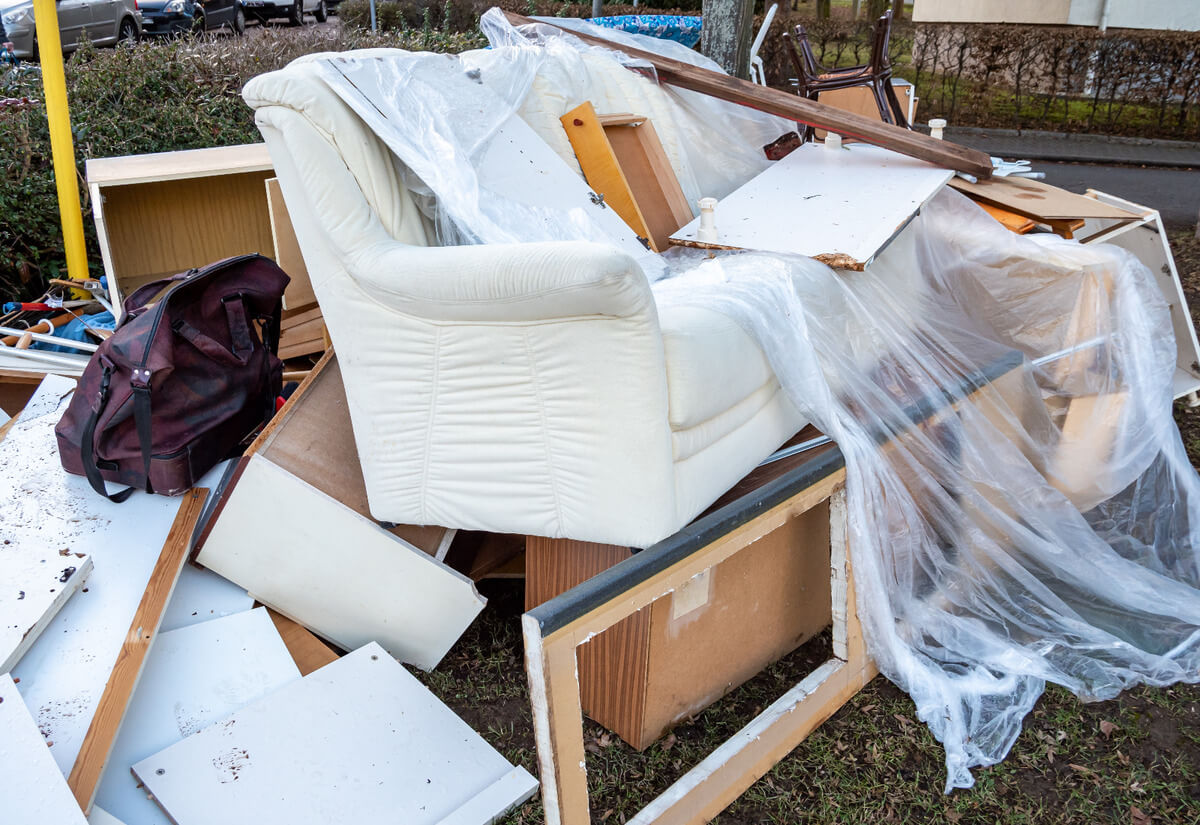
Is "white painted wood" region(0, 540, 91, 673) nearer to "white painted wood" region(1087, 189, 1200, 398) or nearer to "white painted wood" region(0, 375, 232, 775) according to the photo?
"white painted wood" region(0, 375, 232, 775)

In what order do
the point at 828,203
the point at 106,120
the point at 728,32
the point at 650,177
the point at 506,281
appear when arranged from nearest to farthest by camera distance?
1. the point at 506,281
2. the point at 828,203
3. the point at 650,177
4. the point at 106,120
5. the point at 728,32

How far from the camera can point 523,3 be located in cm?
927

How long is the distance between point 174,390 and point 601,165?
1.30m

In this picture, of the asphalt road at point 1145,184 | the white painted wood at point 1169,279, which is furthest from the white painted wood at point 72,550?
the asphalt road at point 1145,184

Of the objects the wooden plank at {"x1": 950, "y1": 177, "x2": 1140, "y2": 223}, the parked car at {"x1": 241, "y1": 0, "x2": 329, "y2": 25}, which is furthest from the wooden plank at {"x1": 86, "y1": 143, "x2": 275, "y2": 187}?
the parked car at {"x1": 241, "y1": 0, "x2": 329, "y2": 25}

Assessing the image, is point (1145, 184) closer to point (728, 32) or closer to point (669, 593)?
point (728, 32)

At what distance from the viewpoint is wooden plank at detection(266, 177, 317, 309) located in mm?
2621

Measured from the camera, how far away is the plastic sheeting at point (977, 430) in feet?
6.08

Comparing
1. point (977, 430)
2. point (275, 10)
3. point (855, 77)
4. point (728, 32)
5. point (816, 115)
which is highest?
point (275, 10)

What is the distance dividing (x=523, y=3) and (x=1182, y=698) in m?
8.98

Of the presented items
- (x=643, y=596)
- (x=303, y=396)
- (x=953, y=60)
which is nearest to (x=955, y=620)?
(x=643, y=596)

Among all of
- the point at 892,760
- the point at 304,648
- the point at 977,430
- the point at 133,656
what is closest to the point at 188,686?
the point at 133,656

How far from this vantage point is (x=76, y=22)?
28.6 ft

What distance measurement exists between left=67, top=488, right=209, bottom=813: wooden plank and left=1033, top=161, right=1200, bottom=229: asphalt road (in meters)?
5.59
